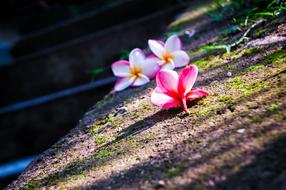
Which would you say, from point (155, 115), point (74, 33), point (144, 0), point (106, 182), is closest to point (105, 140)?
point (155, 115)

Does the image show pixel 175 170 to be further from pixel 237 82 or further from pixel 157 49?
pixel 157 49

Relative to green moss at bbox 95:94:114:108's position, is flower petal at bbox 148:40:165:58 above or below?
above

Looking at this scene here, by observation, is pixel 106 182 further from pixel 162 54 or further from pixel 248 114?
pixel 162 54

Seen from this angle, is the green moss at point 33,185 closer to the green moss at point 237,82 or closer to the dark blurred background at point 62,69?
the green moss at point 237,82

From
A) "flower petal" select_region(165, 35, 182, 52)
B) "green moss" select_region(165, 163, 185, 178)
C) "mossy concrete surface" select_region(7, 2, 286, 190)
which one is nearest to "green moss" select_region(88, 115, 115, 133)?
"mossy concrete surface" select_region(7, 2, 286, 190)

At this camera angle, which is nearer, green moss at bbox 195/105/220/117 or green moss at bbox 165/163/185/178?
green moss at bbox 165/163/185/178

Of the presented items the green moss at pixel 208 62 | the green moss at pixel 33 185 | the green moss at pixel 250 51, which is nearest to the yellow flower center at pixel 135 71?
the green moss at pixel 208 62

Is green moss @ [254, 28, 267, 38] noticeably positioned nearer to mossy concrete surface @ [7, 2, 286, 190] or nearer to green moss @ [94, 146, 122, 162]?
mossy concrete surface @ [7, 2, 286, 190]
